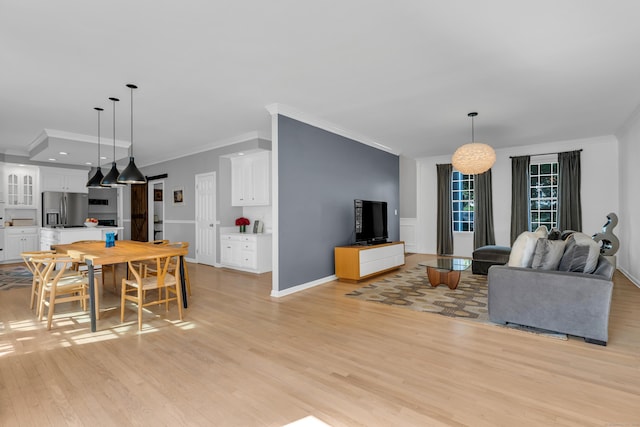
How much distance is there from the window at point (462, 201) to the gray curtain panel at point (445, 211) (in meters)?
0.15

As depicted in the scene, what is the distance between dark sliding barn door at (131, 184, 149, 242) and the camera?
8.84 meters

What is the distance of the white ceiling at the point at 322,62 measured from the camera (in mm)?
2443

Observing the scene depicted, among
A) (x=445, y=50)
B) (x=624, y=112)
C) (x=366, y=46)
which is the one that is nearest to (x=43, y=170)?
(x=366, y=46)

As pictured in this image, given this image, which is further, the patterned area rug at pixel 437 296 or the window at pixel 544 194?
the window at pixel 544 194

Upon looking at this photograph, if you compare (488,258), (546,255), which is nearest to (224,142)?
(488,258)

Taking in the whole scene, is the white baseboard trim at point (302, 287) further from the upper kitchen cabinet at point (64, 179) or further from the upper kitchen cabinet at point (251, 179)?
the upper kitchen cabinet at point (64, 179)

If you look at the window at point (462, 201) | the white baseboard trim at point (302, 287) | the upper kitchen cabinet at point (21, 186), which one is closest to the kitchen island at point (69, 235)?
the upper kitchen cabinet at point (21, 186)

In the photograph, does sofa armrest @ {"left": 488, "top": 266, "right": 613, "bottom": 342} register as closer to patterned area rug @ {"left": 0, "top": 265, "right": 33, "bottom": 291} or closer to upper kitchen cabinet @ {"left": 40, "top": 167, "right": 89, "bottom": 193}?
patterned area rug @ {"left": 0, "top": 265, "right": 33, "bottom": 291}

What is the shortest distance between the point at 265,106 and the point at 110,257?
2652 mm

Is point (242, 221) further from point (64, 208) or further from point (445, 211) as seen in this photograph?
point (445, 211)

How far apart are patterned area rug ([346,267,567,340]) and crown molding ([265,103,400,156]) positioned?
2632 mm

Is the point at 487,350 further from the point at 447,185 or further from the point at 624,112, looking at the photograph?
the point at 447,185

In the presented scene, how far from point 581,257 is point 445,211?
5.32m

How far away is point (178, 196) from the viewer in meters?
7.87
